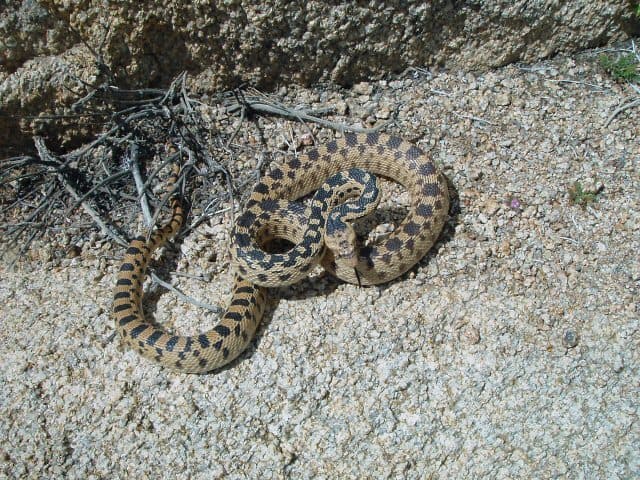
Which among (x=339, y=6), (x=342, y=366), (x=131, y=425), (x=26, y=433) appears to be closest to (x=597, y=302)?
(x=342, y=366)

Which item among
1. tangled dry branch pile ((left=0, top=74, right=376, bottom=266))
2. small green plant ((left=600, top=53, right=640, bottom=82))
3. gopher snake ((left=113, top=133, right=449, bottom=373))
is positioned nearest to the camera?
gopher snake ((left=113, top=133, right=449, bottom=373))

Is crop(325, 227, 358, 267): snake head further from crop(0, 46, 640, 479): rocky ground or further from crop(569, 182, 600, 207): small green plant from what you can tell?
crop(569, 182, 600, 207): small green plant

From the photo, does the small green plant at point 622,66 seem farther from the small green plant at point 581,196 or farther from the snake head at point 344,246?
the snake head at point 344,246

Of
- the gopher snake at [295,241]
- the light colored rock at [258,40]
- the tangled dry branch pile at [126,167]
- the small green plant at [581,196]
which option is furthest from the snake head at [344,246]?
the small green plant at [581,196]

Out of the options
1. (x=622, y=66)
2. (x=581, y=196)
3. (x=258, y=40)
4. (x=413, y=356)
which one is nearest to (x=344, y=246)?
(x=413, y=356)

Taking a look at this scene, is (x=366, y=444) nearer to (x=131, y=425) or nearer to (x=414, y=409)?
(x=414, y=409)

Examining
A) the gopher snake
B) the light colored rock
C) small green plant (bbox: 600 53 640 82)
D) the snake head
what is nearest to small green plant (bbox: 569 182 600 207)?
the gopher snake
